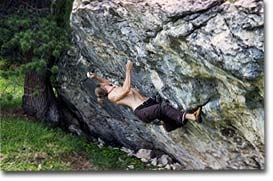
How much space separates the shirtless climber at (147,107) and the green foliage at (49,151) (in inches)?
30.0

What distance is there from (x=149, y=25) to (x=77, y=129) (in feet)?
6.29

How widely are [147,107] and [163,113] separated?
0.15m

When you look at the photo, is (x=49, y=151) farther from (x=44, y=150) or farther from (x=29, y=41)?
(x=29, y=41)

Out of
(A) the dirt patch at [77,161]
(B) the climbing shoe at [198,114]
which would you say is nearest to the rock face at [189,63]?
(B) the climbing shoe at [198,114]

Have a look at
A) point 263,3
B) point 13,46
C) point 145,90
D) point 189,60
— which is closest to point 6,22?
point 13,46

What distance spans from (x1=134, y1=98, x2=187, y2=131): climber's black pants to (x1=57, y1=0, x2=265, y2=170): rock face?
0.16 meters

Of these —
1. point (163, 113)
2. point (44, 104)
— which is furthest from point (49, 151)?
point (163, 113)

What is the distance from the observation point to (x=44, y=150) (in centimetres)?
537

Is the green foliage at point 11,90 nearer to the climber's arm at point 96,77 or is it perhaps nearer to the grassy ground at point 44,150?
the grassy ground at point 44,150

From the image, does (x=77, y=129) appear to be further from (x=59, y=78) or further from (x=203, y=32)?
(x=203, y=32)

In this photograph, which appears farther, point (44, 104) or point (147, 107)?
point (44, 104)

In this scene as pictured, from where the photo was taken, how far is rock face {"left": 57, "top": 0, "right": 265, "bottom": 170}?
3924mm

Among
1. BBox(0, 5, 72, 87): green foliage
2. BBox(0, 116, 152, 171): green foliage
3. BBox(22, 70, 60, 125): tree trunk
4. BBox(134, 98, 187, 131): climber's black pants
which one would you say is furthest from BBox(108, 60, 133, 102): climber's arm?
BBox(22, 70, 60, 125): tree trunk

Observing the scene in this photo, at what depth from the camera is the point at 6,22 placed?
4934mm
